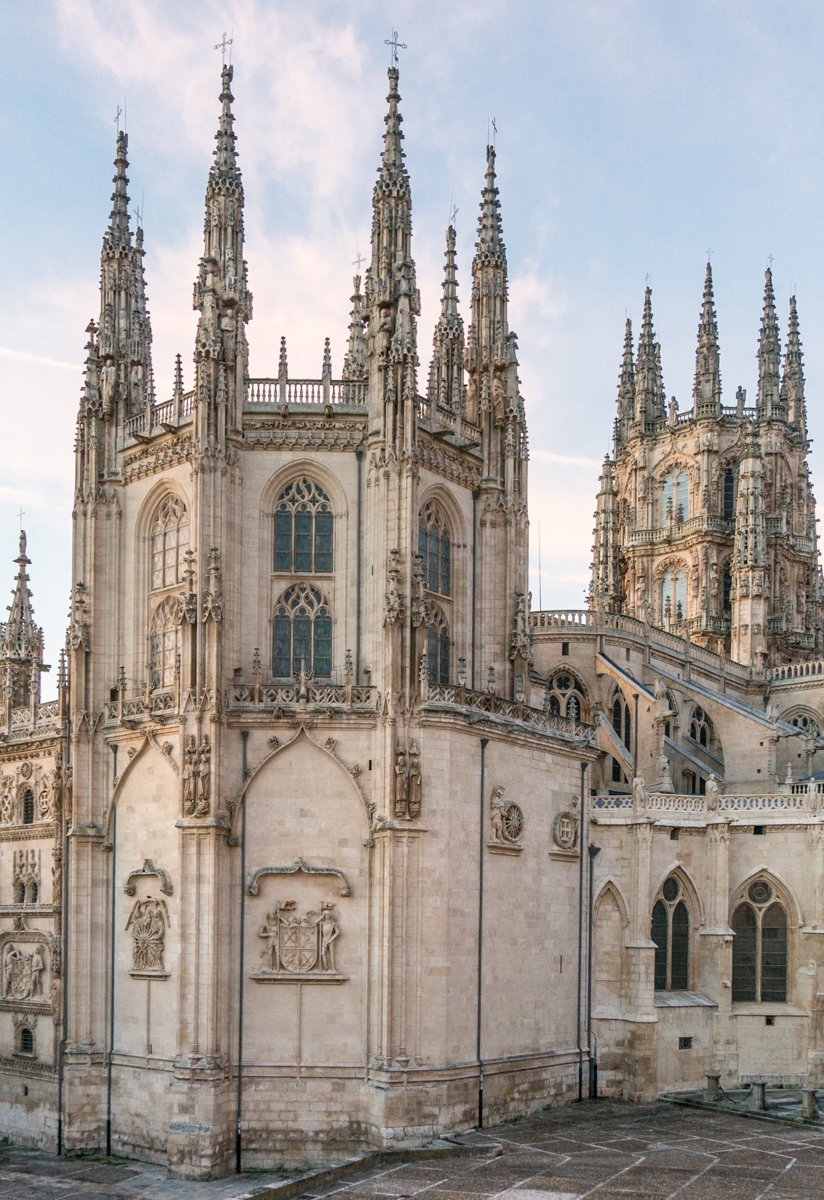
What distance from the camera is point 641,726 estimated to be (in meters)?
53.4

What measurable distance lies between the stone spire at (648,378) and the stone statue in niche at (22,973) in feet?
168

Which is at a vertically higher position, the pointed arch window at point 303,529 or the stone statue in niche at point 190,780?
the pointed arch window at point 303,529

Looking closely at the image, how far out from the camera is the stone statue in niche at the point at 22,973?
149 ft

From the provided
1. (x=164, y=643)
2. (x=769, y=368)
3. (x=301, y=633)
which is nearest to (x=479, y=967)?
(x=301, y=633)

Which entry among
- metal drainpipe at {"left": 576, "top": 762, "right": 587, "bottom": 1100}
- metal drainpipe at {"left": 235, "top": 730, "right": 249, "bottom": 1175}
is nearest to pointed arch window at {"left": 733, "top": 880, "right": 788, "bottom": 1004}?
metal drainpipe at {"left": 576, "top": 762, "right": 587, "bottom": 1100}

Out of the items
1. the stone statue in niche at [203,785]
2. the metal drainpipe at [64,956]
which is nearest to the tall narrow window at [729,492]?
the metal drainpipe at [64,956]

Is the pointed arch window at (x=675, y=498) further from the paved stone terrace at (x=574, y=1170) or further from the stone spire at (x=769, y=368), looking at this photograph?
the paved stone terrace at (x=574, y=1170)

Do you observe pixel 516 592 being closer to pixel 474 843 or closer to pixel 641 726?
pixel 474 843

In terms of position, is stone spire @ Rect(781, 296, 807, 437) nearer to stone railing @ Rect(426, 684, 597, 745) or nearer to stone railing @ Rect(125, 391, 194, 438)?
stone railing @ Rect(426, 684, 597, 745)

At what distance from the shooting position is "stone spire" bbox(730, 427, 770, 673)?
237 feet

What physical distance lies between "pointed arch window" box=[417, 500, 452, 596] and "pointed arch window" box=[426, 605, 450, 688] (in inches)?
33.3

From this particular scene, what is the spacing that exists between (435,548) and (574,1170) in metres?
18.4

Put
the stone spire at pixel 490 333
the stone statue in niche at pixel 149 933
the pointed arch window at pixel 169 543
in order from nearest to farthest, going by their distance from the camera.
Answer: the stone statue in niche at pixel 149 933
the pointed arch window at pixel 169 543
the stone spire at pixel 490 333

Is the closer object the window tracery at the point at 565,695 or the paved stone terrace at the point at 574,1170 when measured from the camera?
the paved stone terrace at the point at 574,1170
